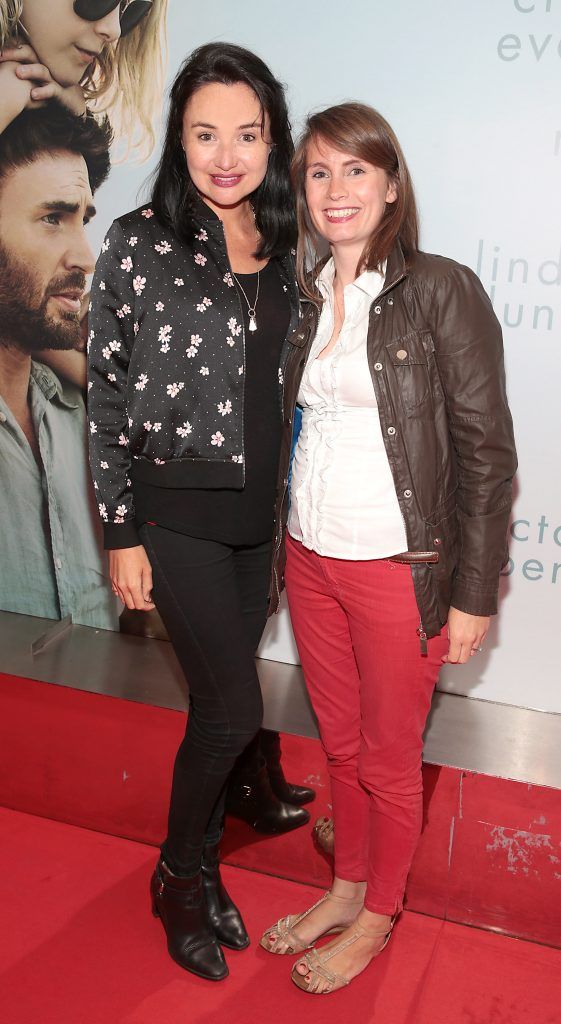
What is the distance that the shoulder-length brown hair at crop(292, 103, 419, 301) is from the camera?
1730 millimetres

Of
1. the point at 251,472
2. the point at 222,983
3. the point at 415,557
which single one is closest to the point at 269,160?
the point at 251,472

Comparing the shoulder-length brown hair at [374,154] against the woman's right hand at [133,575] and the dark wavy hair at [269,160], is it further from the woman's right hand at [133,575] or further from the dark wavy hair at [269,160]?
the woman's right hand at [133,575]

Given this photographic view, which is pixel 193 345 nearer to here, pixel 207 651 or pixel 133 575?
pixel 133 575

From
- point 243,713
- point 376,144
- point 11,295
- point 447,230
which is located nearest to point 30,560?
point 11,295

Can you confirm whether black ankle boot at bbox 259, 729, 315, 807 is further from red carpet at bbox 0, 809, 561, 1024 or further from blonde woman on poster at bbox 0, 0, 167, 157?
blonde woman on poster at bbox 0, 0, 167, 157

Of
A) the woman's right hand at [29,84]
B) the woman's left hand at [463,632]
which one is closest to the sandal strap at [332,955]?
the woman's left hand at [463,632]

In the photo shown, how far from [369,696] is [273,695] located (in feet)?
2.53

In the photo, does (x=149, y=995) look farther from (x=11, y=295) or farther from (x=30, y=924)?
(x=11, y=295)

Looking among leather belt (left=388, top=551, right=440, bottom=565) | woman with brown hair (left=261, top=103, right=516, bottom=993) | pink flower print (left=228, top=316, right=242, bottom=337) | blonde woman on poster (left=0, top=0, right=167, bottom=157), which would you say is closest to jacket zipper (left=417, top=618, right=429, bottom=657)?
woman with brown hair (left=261, top=103, right=516, bottom=993)

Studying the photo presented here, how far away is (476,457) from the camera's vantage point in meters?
1.73

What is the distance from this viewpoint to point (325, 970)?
2.05 m

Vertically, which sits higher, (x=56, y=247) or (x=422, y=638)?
(x=56, y=247)

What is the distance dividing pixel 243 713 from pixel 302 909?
2.22 ft

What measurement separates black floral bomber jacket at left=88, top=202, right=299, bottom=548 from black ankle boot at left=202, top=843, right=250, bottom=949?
2.61 ft
